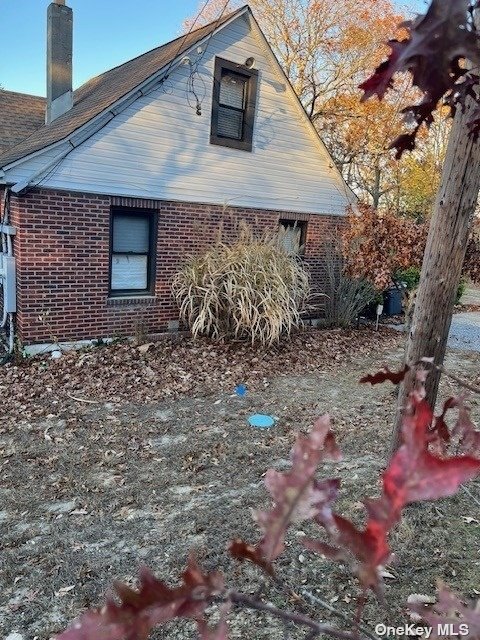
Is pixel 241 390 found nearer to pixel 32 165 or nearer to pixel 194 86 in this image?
pixel 32 165

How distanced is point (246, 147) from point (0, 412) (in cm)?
641

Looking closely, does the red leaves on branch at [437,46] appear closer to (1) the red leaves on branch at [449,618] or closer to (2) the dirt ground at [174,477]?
(1) the red leaves on branch at [449,618]

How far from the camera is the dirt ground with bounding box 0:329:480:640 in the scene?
279 cm

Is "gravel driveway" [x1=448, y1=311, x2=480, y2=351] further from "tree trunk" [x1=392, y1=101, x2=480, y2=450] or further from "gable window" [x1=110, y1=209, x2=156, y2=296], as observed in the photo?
"tree trunk" [x1=392, y1=101, x2=480, y2=450]

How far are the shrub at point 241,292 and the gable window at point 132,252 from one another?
0.57 metres

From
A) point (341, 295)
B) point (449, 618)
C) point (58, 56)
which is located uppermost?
point (58, 56)

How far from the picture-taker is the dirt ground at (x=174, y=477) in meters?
2.79

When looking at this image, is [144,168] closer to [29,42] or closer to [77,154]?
[77,154]

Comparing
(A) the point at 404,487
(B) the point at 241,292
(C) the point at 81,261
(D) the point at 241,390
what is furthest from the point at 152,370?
(A) the point at 404,487

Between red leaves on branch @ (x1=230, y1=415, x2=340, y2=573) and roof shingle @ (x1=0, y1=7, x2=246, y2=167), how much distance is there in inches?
288

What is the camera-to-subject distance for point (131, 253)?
820cm

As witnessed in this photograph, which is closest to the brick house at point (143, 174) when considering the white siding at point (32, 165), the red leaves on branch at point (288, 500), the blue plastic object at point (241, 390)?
the white siding at point (32, 165)

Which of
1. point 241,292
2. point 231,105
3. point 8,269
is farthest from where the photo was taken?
point 231,105

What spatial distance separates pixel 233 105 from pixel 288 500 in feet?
30.5
